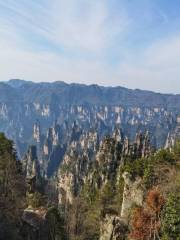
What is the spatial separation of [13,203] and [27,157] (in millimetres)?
132274

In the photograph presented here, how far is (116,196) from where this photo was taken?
82.8 metres

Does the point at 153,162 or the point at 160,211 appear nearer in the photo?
the point at 160,211

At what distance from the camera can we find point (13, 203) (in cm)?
5572

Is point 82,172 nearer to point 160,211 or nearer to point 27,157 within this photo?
point 27,157

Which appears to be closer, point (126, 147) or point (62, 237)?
point (62, 237)

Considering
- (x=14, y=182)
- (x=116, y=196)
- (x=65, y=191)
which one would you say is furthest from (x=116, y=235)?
(x=65, y=191)

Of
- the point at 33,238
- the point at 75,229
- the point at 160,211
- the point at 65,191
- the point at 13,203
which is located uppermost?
the point at 160,211

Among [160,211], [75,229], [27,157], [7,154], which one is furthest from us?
[27,157]

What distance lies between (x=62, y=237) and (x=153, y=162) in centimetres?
1828

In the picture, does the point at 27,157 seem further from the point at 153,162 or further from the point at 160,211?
the point at 160,211

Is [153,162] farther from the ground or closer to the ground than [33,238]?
farther from the ground

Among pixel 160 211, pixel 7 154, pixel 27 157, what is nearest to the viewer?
pixel 160 211

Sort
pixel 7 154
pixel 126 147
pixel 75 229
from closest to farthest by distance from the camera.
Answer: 1. pixel 7 154
2. pixel 75 229
3. pixel 126 147

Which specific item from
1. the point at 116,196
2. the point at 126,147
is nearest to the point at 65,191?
the point at 126,147
